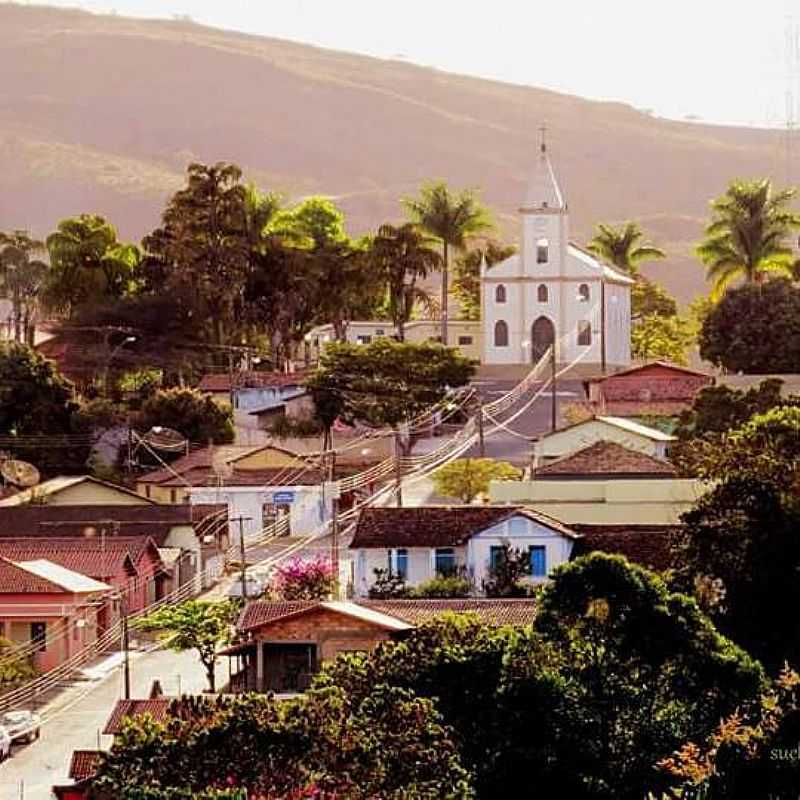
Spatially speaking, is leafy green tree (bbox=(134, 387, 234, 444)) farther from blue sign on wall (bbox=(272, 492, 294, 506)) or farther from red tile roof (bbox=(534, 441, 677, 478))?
red tile roof (bbox=(534, 441, 677, 478))

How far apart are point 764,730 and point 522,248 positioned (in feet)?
215

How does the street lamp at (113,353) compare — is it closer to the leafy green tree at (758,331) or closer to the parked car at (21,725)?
the leafy green tree at (758,331)

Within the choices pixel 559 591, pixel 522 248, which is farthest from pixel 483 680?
pixel 522 248

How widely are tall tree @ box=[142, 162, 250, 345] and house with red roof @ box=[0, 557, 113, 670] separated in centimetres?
3040

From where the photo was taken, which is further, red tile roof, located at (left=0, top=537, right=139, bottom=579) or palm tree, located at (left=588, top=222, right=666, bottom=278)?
palm tree, located at (left=588, top=222, right=666, bottom=278)

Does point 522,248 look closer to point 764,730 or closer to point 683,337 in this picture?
point 683,337

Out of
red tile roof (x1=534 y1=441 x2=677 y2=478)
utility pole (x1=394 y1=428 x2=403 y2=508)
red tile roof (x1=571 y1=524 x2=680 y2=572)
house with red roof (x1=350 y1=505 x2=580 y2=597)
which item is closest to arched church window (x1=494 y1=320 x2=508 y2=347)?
utility pole (x1=394 y1=428 x2=403 y2=508)

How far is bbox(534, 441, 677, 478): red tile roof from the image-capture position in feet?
189

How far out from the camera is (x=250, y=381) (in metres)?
75.5

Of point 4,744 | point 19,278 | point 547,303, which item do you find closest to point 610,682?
point 4,744

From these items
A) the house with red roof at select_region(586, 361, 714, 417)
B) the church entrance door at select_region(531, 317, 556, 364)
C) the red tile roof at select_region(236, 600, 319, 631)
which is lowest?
the red tile roof at select_region(236, 600, 319, 631)

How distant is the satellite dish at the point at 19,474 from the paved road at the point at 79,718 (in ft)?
55.1

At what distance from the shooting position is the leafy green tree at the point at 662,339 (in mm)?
94438

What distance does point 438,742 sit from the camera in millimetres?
28469
